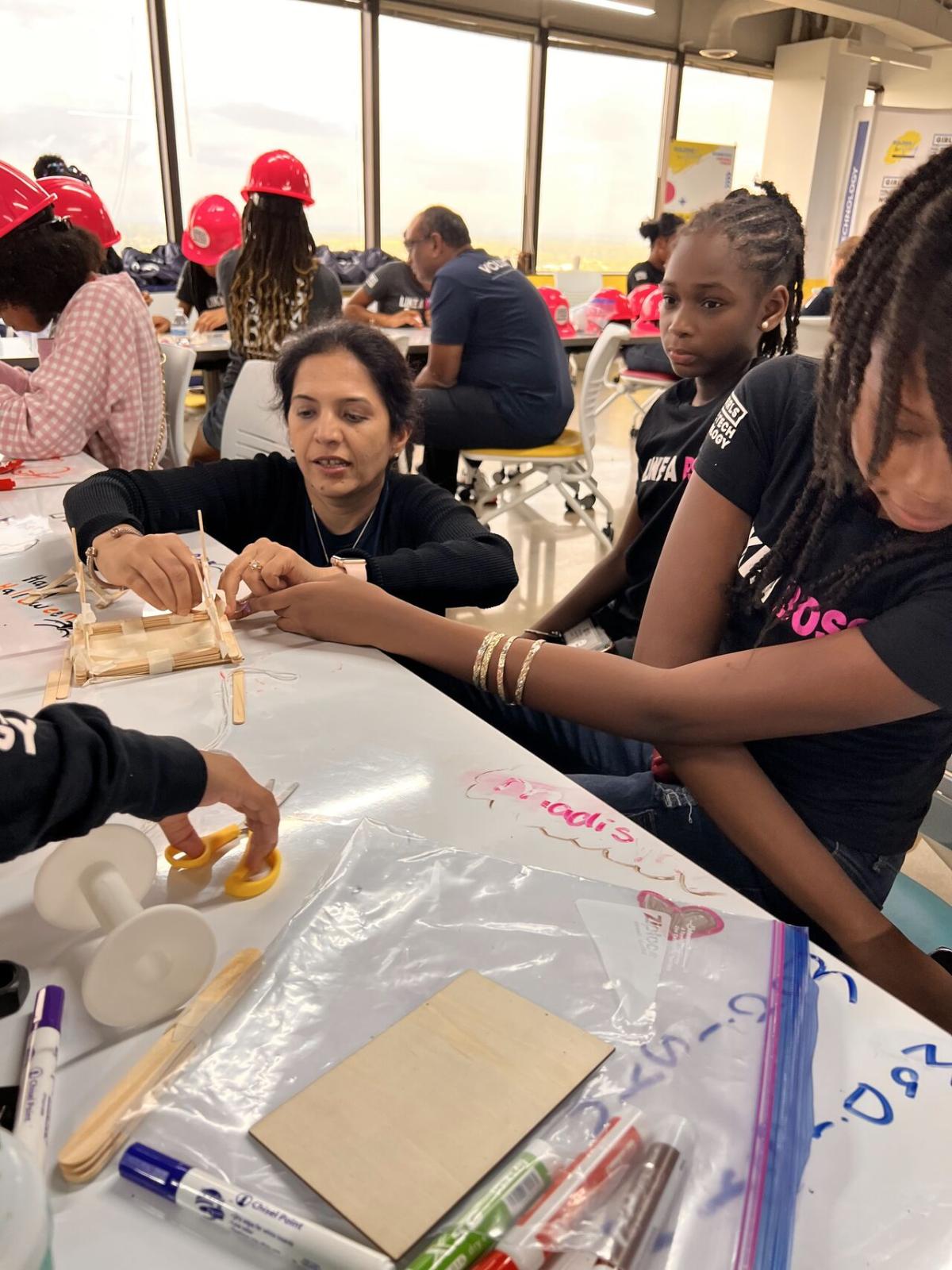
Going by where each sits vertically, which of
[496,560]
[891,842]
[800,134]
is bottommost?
[891,842]

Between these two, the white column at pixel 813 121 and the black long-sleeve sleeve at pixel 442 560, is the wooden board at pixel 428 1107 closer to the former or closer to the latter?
the black long-sleeve sleeve at pixel 442 560

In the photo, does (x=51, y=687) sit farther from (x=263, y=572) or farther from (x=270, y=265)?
(x=270, y=265)

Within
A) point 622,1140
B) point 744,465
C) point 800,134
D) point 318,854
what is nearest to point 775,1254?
point 622,1140

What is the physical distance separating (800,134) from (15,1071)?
10362 mm

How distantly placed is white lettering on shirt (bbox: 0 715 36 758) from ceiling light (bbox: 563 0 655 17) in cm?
816

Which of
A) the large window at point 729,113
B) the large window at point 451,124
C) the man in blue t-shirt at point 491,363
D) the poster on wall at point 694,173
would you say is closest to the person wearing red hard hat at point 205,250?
the man in blue t-shirt at point 491,363

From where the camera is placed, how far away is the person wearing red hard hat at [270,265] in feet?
9.19

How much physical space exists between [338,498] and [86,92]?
5.99 m

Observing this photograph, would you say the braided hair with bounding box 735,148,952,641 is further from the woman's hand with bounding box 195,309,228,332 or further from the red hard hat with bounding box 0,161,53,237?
the woman's hand with bounding box 195,309,228,332

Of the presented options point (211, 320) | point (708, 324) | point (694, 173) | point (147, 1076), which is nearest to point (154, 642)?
point (147, 1076)

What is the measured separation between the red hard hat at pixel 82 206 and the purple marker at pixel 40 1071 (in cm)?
301

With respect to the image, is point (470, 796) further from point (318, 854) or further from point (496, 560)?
point (496, 560)

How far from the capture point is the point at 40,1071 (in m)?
0.48

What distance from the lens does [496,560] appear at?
1351mm
